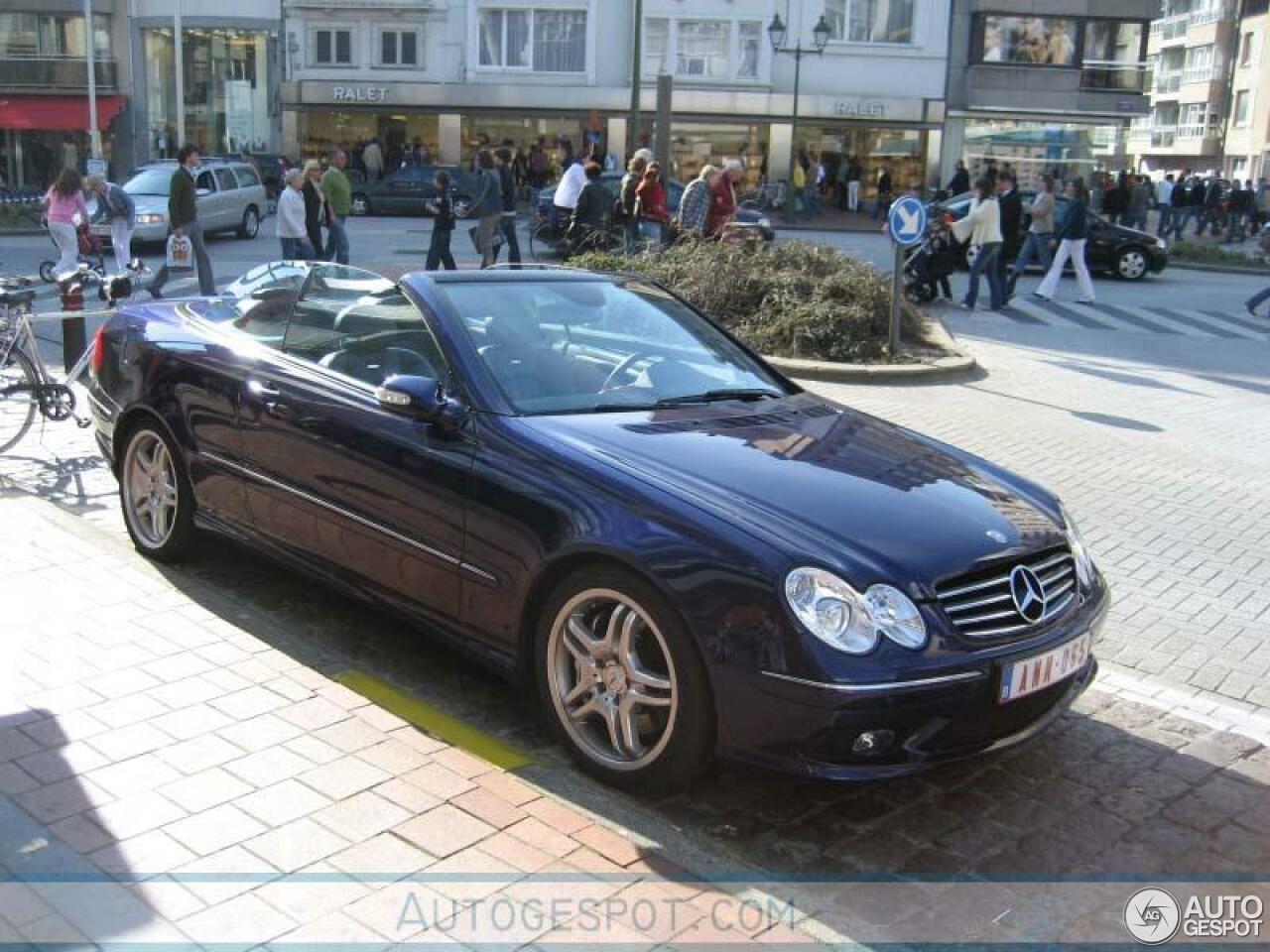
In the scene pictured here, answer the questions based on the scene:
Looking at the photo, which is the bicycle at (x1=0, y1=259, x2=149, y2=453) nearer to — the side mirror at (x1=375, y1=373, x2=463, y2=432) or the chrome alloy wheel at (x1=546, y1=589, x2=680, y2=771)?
the side mirror at (x1=375, y1=373, x2=463, y2=432)

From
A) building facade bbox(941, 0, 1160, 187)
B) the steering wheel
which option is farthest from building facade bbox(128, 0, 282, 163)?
the steering wheel

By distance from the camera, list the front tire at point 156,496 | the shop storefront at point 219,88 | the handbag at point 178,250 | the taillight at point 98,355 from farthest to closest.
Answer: the shop storefront at point 219,88 → the handbag at point 178,250 → the taillight at point 98,355 → the front tire at point 156,496

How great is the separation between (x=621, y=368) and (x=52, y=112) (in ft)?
141

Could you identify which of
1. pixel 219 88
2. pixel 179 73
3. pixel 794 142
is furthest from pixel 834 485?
pixel 219 88

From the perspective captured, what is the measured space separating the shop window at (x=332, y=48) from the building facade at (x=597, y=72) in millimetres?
39

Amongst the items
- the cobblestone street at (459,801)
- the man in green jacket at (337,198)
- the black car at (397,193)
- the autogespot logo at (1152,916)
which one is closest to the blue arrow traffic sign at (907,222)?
the cobblestone street at (459,801)

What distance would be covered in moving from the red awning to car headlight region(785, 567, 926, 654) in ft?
142

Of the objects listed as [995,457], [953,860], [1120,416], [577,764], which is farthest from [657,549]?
[1120,416]

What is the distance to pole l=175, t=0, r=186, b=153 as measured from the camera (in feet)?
128

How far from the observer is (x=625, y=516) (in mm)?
3879

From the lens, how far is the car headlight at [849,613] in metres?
3.54

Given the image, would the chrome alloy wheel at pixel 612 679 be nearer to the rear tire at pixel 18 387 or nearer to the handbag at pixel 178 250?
the rear tire at pixel 18 387

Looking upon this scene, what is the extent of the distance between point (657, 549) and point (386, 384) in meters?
1.29

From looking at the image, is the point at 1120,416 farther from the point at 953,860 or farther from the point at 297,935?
the point at 297,935
